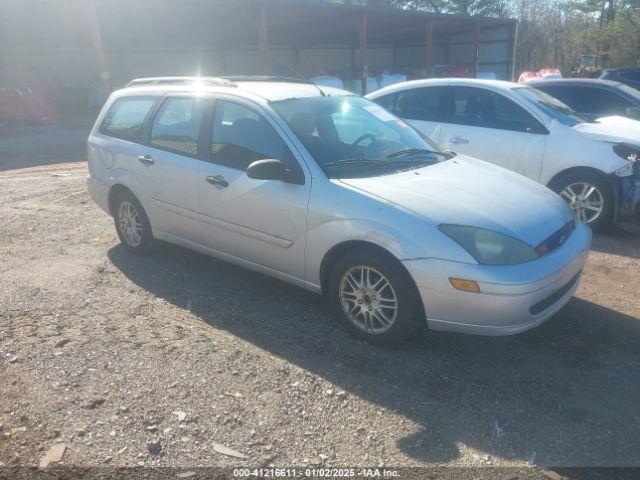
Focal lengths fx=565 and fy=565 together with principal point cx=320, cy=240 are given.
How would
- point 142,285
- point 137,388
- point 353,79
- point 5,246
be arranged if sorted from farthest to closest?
point 353,79, point 5,246, point 142,285, point 137,388

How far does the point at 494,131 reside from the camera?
6656 mm

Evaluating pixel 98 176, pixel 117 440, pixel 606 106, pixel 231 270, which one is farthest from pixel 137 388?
pixel 606 106

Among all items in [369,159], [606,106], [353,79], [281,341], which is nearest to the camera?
[281,341]

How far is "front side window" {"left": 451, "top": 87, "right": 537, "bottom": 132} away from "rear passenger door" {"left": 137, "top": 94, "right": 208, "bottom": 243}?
3.52 m

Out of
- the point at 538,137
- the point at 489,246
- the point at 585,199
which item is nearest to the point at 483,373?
the point at 489,246

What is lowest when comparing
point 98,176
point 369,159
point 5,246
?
point 5,246

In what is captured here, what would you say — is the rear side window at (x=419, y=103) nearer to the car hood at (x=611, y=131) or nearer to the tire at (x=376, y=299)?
the car hood at (x=611, y=131)

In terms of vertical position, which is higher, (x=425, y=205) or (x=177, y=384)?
(x=425, y=205)

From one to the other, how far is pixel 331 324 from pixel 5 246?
13.3 ft

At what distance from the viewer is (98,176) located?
5.74m

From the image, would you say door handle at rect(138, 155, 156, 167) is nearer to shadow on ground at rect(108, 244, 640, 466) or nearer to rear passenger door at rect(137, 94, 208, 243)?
rear passenger door at rect(137, 94, 208, 243)

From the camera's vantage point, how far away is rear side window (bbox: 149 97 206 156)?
473 cm

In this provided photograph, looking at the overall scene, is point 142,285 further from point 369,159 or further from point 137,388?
point 369,159

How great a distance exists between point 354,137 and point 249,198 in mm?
988
